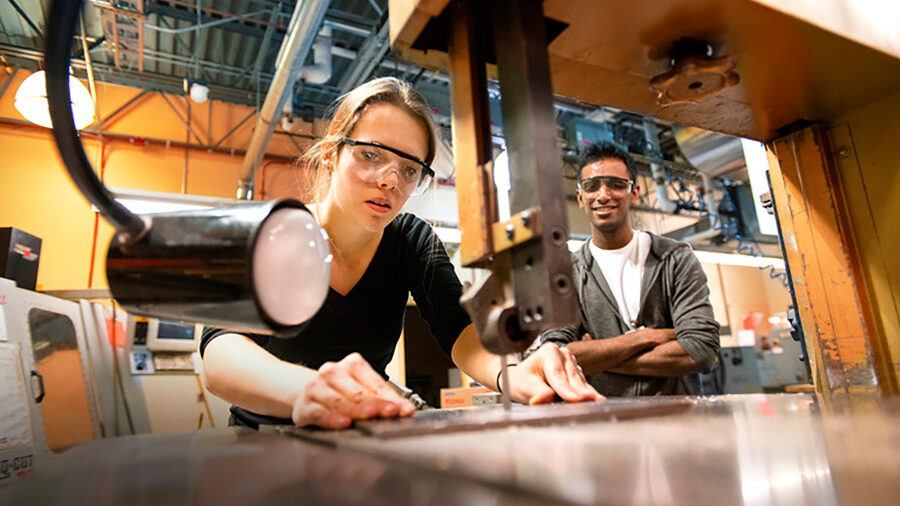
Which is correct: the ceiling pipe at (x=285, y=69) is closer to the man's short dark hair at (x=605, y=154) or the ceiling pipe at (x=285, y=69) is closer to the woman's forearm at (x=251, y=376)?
the man's short dark hair at (x=605, y=154)

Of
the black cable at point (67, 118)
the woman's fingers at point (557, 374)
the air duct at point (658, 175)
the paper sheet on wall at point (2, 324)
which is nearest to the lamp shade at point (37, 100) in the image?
the paper sheet on wall at point (2, 324)

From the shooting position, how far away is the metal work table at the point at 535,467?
0.33 metres

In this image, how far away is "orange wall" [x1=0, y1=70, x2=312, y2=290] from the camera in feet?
15.4

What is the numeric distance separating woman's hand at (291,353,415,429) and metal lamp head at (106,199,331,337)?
227 mm

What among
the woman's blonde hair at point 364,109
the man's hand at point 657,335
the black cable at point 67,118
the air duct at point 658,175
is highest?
the air duct at point 658,175

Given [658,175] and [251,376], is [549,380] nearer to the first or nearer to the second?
[251,376]

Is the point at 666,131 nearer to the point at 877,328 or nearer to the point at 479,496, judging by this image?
the point at 877,328

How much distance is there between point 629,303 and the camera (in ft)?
6.42

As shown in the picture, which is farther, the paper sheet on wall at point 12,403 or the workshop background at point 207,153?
the workshop background at point 207,153

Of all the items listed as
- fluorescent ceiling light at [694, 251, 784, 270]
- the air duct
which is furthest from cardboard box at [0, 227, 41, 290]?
fluorescent ceiling light at [694, 251, 784, 270]

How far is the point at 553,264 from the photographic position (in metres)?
0.58

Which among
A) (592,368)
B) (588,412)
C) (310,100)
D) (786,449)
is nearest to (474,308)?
(588,412)

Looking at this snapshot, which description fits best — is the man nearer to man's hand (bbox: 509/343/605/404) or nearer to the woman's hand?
man's hand (bbox: 509/343/605/404)

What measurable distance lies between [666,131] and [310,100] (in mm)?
4380
